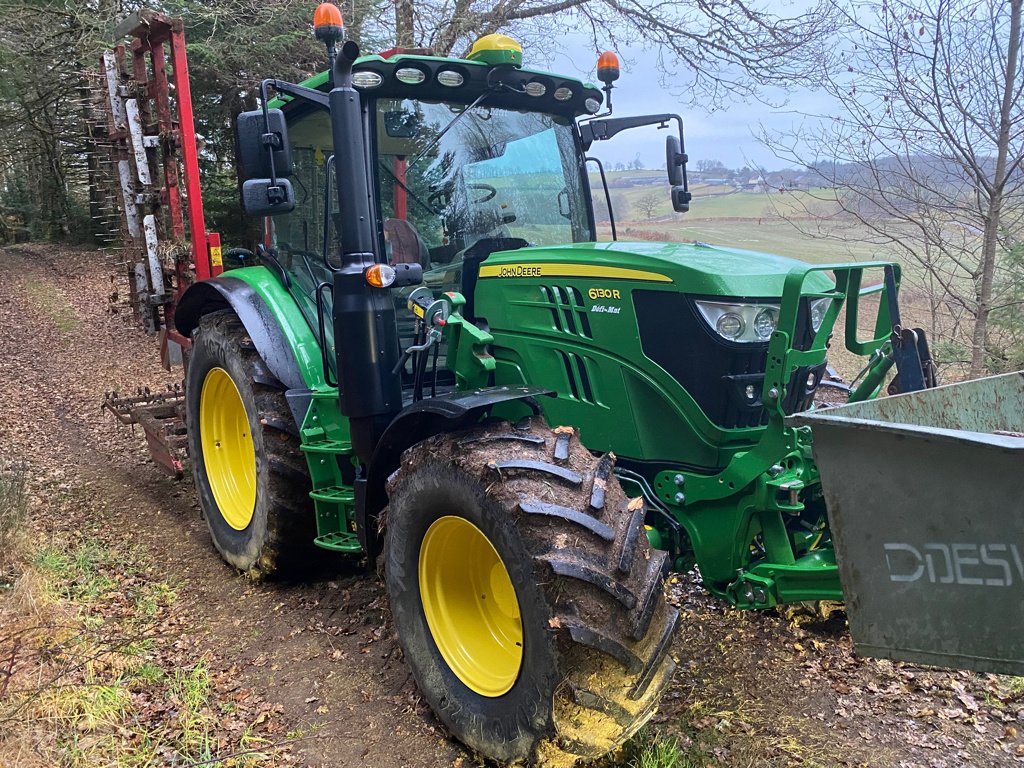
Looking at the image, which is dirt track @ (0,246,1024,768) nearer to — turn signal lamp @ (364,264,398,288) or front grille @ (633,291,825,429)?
front grille @ (633,291,825,429)

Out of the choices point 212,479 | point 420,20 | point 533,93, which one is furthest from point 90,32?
point 533,93

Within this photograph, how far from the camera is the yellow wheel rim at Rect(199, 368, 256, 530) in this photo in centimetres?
474

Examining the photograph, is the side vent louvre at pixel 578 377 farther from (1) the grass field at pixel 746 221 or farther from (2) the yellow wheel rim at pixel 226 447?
(2) the yellow wheel rim at pixel 226 447

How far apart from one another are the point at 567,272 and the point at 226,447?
108 inches

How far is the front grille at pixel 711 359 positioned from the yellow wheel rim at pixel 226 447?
274cm

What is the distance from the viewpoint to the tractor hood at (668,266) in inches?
114

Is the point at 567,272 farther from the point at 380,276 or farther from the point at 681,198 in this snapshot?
the point at 681,198

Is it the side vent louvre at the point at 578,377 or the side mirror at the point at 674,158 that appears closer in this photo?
→ the side vent louvre at the point at 578,377

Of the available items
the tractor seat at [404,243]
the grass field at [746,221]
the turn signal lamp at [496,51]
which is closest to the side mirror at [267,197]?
the tractor seat at [404,243]

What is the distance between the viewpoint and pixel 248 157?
3.21m

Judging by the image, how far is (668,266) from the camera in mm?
2947

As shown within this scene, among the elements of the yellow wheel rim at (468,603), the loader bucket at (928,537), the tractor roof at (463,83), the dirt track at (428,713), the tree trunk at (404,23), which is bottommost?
the dirt track at (428,713)

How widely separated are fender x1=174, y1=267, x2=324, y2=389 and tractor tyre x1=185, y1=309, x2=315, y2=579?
0.36 feet

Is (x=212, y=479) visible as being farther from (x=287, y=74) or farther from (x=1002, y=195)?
(x=287, y=74)
